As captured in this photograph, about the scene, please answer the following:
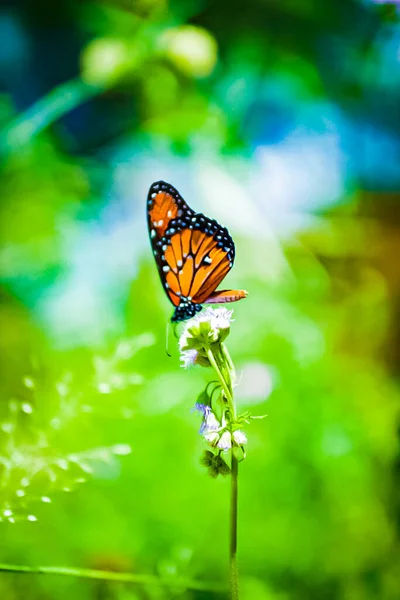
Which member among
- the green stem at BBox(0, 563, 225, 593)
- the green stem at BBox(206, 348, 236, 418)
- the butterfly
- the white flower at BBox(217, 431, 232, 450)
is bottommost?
the green stem at BBox(0, 563, 225, 593)

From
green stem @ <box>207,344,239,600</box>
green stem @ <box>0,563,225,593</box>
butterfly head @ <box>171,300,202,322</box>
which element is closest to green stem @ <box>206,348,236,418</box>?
green stem @ <box>207,344,239,600</box>

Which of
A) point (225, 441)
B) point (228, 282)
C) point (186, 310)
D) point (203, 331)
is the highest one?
point (228, 282)

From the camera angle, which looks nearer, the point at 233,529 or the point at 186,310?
the point at 233,529

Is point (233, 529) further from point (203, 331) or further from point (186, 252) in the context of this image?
point (186, 252)

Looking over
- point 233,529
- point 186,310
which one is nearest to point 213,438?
A: point 233,529

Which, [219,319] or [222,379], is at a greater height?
[219,319]

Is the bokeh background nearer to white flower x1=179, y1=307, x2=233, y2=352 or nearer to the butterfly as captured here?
the butterfly
